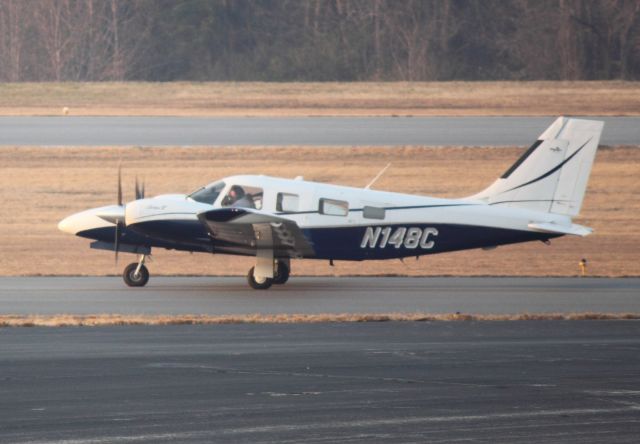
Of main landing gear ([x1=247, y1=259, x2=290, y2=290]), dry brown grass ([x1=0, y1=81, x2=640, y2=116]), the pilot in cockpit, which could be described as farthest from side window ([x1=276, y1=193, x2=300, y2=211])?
dry brown grass ([x1=0, y1=81, x2=640, y2=116])

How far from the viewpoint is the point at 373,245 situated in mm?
22922

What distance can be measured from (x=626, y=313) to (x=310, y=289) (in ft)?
20.4

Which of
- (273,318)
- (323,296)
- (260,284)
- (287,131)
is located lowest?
(273,318)

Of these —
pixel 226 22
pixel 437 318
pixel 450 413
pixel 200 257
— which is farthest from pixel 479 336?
pixel 226 22

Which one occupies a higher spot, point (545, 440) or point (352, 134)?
point (352, 134)

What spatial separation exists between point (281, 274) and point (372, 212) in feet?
7.23

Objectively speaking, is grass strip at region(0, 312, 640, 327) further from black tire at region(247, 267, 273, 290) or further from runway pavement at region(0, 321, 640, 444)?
black tire at region(247, 267, 273, 290)

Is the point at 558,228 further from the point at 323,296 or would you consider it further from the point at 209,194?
the point at 209,194

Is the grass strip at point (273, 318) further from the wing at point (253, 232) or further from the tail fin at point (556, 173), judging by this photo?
the tail fin at point (556, 173)

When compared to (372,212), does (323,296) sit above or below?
below

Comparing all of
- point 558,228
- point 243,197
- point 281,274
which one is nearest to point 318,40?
point 281,274

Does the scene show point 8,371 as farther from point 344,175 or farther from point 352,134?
point 352,134

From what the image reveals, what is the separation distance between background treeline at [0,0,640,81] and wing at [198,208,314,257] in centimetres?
4113

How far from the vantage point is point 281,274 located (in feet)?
77.4
